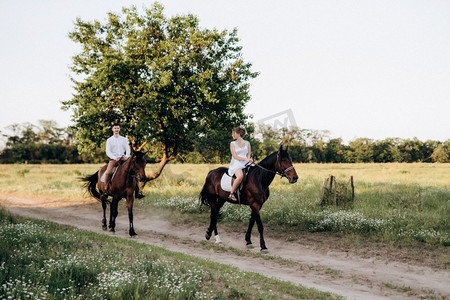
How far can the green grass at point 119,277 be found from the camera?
5.77 m

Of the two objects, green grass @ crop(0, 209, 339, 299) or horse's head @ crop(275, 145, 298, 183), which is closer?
green grass @ crop(0, 209, 339, 299)

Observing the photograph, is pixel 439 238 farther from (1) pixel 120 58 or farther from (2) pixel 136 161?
(1) pixel 120 58

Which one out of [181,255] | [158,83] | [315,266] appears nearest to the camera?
[181,255]

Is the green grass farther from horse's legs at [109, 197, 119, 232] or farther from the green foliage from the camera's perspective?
the green foliage

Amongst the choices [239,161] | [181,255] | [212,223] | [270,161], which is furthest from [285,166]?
[181,255]

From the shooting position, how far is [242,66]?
2034cm

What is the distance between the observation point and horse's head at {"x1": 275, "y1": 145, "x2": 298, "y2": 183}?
9.94m

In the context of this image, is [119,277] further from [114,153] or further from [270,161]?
[114,153]

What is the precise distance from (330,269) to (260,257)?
1909 millimetres

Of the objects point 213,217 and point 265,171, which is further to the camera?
point 213,217

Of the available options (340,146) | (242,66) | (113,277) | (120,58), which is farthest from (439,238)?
(340,146)

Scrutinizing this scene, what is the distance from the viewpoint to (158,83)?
1823 cm

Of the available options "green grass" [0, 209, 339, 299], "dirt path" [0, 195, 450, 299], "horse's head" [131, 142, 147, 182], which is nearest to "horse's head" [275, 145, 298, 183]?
"dirt path" [0, 195, 450, 299]

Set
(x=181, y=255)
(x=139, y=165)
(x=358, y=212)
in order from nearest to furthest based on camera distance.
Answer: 1. (x=181, y=255)
2. (x=139, y=165)
3. (x=358, y=212)
